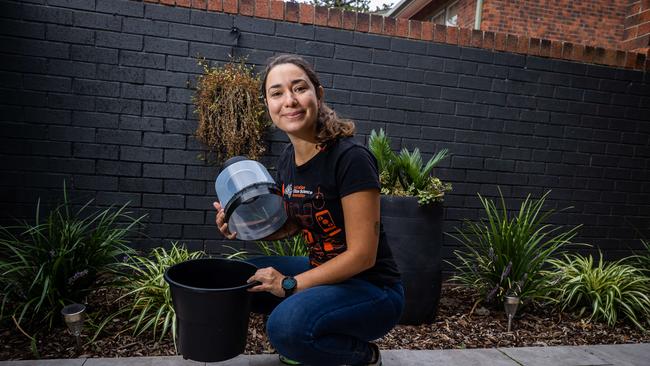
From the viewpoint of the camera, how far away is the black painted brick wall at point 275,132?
3143 mm

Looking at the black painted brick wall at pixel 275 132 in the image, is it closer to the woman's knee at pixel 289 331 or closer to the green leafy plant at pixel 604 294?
the green leafy plant at pixel 604 294

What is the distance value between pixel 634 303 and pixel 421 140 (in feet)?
6.58

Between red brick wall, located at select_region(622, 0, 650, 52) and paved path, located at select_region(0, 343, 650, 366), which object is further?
red brick wall, located at select_region(622, 0, 650, 52)

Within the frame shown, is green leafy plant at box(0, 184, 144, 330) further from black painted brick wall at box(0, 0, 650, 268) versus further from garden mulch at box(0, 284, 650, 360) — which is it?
black painted brick wall at box(0, 0, 650, 268)

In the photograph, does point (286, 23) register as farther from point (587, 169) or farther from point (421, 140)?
point (587, 169)

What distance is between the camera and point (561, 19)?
899 centimetres

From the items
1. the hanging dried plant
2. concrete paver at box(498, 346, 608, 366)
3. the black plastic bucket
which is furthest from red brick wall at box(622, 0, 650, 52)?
the black plastic bucket

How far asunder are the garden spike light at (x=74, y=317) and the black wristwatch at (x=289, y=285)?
46.9 inches

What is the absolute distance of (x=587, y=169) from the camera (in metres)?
4.14

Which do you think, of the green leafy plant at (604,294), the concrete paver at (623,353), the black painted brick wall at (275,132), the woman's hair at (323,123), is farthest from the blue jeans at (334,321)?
the black painted brick wall at (275,132)

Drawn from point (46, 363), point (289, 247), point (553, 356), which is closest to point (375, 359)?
point (553, 356)

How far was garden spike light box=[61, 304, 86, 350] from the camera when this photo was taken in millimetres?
2004

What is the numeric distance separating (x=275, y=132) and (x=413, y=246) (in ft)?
5.00

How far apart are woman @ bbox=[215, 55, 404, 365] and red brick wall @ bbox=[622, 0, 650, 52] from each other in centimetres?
432
